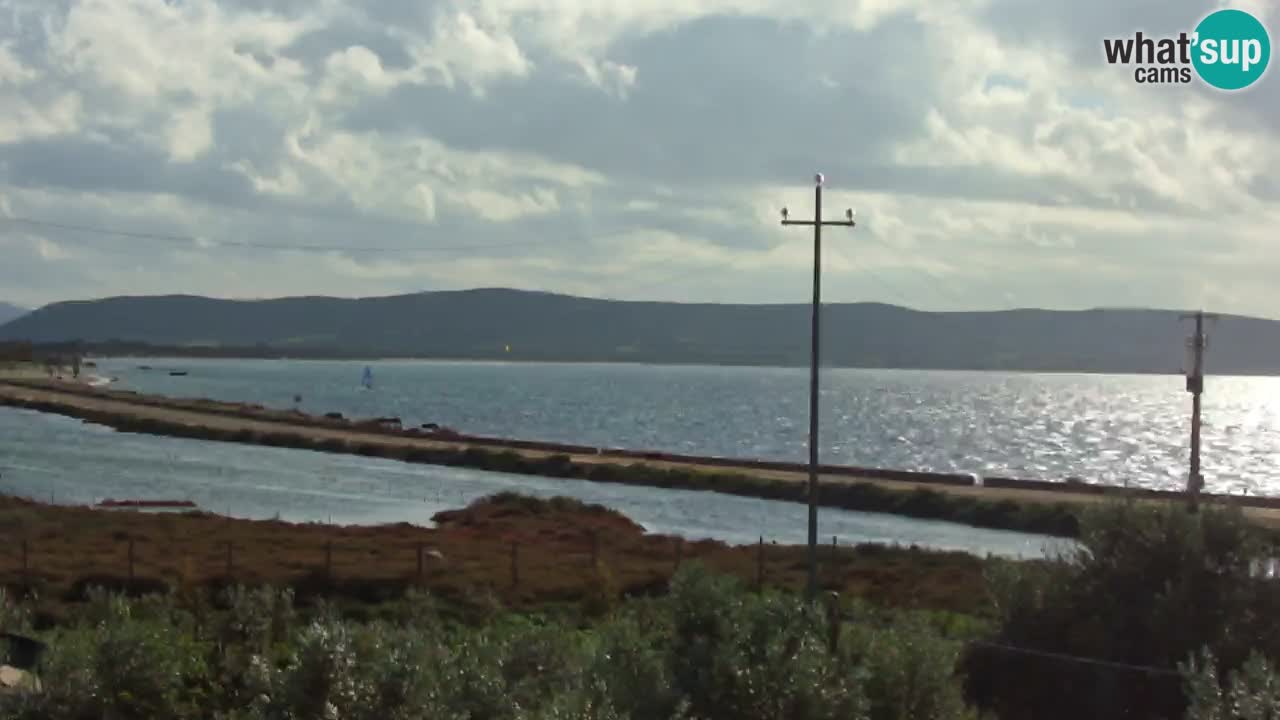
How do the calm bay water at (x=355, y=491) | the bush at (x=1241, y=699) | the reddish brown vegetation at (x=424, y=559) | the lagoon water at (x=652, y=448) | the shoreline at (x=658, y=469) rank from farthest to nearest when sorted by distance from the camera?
the shoreline at (x=658, y=469)
the lagoon water at (x=652, y=448)
the calm bay water at (x=355, y=491)
the reddish brown vegetation at (x=424, y=559)
the bush at (x=1241, y=699)

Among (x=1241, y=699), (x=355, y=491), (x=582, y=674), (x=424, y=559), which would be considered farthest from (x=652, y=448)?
(x=1241, y=699)

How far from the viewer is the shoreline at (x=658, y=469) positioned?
2840 inches

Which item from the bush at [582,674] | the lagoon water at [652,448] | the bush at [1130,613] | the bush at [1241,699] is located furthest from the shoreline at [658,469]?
the bush at [1241,699]

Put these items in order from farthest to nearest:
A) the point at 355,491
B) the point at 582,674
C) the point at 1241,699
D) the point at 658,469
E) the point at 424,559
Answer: the point at 658,469, the point at 355,491, the point at 424,559, the point at 582,674, the point at 1241,699

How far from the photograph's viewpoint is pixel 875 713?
14.3 m

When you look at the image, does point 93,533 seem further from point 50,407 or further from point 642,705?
point 50,407

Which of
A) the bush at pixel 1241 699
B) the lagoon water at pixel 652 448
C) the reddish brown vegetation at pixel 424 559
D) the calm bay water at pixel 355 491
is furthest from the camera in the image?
the lagoon water at pixel 652 448

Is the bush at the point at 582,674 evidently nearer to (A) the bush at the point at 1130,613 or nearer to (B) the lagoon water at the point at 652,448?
(A) the bush at the point at 1130,613

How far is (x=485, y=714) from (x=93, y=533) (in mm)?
39608

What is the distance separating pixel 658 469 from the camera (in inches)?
3600

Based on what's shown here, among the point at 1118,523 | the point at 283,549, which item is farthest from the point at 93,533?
the point at 1118,523

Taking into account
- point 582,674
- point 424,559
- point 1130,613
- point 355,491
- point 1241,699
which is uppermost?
point 1241,699

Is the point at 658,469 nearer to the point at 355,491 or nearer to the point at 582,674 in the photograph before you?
the point at 355,491

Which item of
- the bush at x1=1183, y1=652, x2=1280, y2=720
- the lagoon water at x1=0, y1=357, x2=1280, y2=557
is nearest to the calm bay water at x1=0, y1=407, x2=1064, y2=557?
the lagoon water at x1=0, y1=357, x2=1280, y2=557
